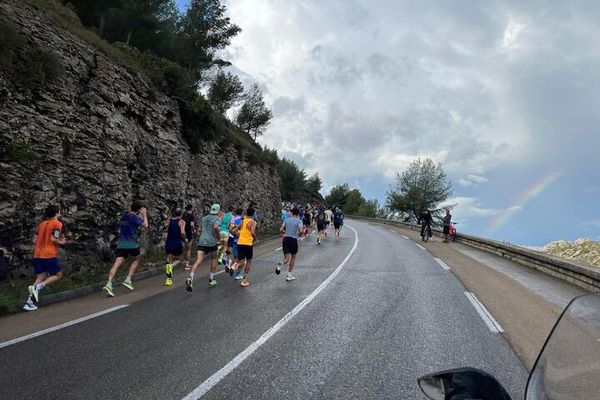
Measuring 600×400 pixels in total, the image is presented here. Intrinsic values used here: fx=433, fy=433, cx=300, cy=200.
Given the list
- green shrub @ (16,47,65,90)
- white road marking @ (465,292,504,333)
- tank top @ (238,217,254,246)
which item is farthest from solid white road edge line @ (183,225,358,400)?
green shrub @ (16,47,65,90)

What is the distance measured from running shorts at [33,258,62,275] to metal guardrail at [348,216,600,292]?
1380cm

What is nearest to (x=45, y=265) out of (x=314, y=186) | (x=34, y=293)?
(x=34, y=293)

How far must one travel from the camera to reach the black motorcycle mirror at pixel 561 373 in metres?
1.95

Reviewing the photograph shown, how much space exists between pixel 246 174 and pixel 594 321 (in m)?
32.4

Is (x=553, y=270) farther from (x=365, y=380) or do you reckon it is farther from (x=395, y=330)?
(x=365, y=380)

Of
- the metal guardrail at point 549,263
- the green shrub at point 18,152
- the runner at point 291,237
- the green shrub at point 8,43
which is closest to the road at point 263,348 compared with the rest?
the runner at point 291,237

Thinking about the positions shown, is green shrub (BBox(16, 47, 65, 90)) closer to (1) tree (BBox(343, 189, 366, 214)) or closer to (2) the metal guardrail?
(2) the metal guardrail

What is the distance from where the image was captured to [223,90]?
45719mm

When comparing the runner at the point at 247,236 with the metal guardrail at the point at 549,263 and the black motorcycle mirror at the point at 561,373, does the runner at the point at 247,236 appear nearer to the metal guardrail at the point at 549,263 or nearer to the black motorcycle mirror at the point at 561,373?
the black motorcycle mirror at the point at 561,373

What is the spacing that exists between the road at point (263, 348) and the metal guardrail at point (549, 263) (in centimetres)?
555

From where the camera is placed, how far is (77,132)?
A: 43.5 ft

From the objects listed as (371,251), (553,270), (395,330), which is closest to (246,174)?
(371,251)

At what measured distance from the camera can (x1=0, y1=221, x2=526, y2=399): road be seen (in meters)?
4.73

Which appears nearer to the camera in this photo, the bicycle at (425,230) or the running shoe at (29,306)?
the running shoe at (29,306)
